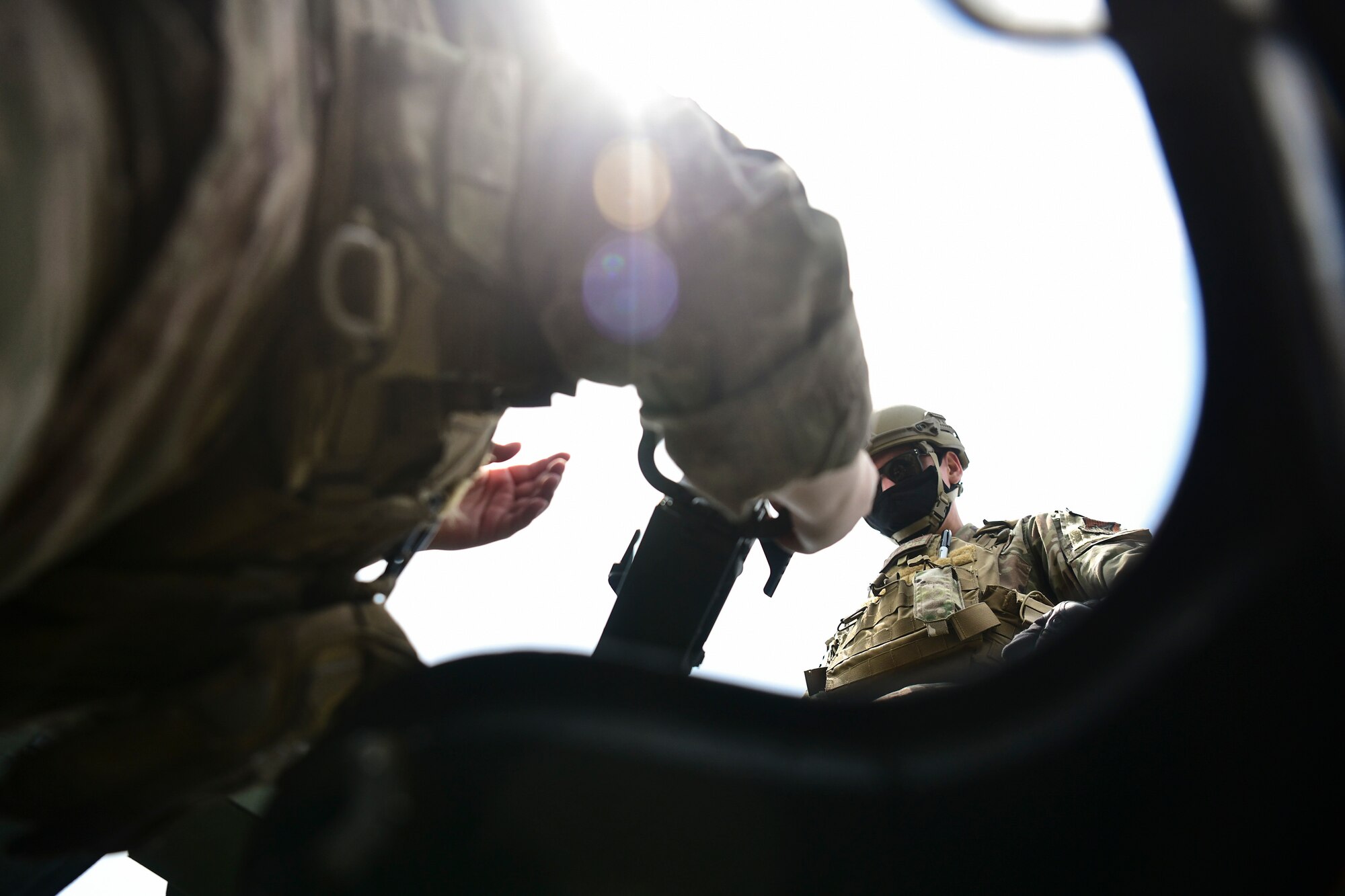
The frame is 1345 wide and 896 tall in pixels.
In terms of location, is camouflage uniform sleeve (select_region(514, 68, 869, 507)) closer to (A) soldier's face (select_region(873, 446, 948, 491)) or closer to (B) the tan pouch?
(B) the tan pouch

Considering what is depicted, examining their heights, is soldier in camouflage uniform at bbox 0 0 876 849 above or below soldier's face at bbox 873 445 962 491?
below

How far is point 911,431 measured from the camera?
3.62 m

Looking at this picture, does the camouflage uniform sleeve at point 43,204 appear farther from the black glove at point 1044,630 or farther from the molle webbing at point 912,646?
the molle webbing at point 912,646

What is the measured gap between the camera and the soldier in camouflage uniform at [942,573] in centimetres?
294

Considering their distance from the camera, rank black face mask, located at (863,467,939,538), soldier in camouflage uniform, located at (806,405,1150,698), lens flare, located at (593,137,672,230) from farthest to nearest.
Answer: black face mask, located at (863,467,939,538) < soldier in camouflage uniform, located at (806,405,1150,698) < lens flare, located at (593,137,672,230)

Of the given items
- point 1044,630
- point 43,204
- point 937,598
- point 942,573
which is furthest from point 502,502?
point 942,573

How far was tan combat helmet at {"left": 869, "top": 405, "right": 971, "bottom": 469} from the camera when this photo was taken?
360 centimetres

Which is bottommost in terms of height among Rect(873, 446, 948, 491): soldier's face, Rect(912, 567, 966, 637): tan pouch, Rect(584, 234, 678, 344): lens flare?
Rect(912, 567, 966, 637): tan pouch

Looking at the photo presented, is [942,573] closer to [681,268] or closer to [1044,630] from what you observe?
[1044,630]

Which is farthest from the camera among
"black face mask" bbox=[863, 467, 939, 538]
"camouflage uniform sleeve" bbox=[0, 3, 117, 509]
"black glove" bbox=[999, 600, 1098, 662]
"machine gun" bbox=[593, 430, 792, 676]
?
"black face mask" bbox=[863, 467, 939, 538]

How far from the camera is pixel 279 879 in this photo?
0.52m

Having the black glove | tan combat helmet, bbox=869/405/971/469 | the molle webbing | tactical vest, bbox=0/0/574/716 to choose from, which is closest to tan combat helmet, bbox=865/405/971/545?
tan combat helmet, bbox=869/405/971/469

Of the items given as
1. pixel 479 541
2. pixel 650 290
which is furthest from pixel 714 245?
pixel 479 541

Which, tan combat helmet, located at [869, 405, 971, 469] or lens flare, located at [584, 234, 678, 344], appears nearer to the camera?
lens flare, located at [584, 234, 678, 344]
